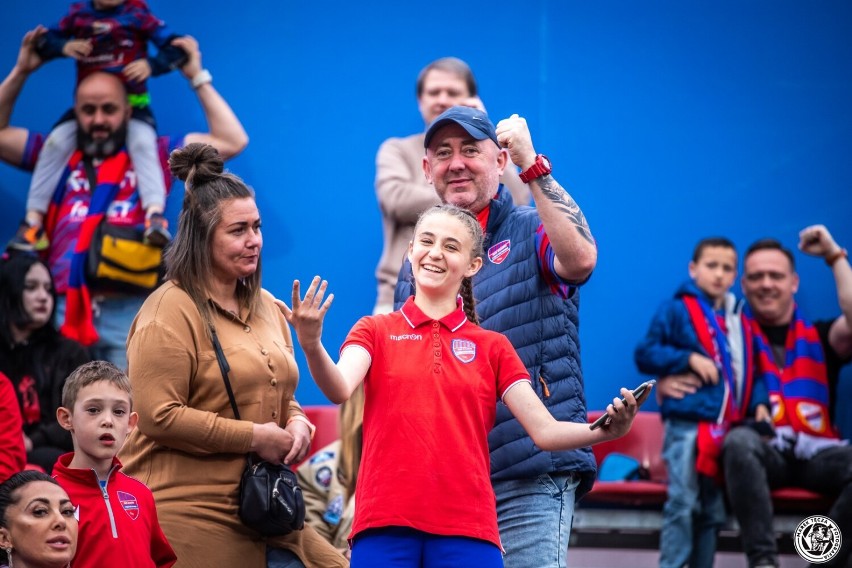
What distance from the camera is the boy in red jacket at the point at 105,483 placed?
10.6ft

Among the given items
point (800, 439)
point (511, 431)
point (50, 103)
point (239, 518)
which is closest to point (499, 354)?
point (511, 431)

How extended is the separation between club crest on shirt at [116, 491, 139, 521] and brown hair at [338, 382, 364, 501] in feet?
7.01

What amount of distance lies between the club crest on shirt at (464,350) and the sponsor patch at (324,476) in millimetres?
2413

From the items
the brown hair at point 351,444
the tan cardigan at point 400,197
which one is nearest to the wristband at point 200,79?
the tan cardigan at point 400,197

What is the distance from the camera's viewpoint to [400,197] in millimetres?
5613

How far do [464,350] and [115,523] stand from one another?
1.05m

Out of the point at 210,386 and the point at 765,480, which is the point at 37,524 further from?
the point at 765,480

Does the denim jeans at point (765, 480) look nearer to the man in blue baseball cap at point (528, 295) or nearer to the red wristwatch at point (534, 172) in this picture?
the man in blue baseball cap at point (528, 295)

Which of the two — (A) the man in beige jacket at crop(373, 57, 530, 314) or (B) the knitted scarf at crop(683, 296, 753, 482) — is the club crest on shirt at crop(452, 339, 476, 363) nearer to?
(A) the man in beige jacket at crop(373, 57, 530, 314)

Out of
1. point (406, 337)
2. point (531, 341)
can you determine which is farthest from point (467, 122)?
point (406, 337)

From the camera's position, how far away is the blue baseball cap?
11.6 ft

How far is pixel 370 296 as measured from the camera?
665 cm

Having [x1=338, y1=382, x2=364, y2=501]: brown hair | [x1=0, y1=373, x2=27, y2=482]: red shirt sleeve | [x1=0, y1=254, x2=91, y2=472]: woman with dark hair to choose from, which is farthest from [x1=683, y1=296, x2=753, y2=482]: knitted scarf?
[x1=0, y1=373, x2=27, y2=482]: red shirt sleeve

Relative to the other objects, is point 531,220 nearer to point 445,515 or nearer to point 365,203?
point 445,515
